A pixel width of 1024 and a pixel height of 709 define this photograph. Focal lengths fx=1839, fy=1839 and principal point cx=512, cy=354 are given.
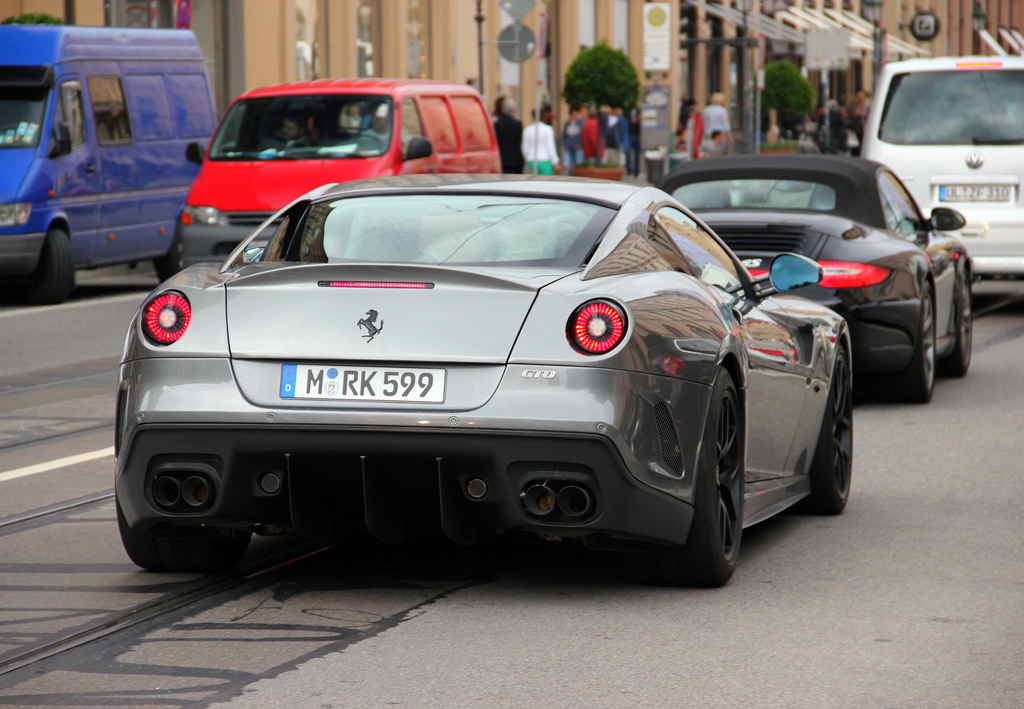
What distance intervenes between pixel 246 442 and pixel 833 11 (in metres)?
66.0

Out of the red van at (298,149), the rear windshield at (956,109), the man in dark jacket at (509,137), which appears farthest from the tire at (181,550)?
the man in dark jacket at (509,137)

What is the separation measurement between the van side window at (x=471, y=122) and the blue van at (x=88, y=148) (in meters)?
2.89

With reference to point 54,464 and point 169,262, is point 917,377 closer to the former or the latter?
point 54,464

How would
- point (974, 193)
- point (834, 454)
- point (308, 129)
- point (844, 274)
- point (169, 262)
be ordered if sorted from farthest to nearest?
point (169, 262) < point (308, 129) < point (974, 193) < point (844, 274) < point (834, 454)

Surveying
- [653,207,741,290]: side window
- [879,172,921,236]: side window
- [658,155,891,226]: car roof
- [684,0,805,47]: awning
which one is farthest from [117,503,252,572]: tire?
[684,0,805,47]: awning

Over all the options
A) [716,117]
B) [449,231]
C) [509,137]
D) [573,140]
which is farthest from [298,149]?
[573,140]

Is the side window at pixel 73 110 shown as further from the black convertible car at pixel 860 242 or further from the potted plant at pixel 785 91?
the potted plant at pixel 785 91

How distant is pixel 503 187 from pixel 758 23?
2101 inches

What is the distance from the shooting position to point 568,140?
130ft

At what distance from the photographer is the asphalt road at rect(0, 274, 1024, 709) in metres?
4.42

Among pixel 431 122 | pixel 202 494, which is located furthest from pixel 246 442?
pixel 431 122

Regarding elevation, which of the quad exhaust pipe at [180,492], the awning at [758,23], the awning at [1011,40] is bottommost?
the quad exhaust pipe at [180,492]

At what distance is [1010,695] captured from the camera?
4410 mm

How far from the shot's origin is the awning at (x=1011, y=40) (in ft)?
308
